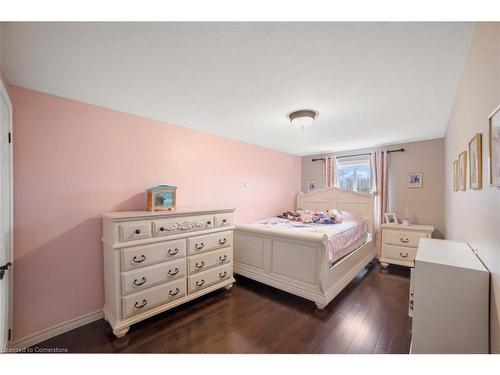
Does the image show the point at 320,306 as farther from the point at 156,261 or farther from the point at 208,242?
the point at 156,261

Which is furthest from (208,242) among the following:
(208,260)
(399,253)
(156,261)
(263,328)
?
(399,253)

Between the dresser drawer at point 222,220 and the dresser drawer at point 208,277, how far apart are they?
1.69 feet

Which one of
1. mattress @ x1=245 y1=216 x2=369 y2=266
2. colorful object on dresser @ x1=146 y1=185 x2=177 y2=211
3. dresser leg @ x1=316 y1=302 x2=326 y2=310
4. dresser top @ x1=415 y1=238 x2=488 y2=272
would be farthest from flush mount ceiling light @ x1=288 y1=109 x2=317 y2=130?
dresser leg @ x1=316 y1=302 x2=326 y2=310

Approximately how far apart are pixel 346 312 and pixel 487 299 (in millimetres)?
1350

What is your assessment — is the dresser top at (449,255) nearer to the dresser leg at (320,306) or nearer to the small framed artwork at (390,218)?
the dresser leg at (320,306)

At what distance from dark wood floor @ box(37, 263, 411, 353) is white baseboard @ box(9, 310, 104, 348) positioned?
0.17 ft

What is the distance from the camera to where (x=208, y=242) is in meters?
2.34

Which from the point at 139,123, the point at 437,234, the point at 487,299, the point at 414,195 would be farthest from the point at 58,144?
the point at 437,234

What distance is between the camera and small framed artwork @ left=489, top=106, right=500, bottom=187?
2.65 feet

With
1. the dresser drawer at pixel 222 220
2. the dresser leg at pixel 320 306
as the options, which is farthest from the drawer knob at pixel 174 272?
the dresser leg at pixel 320 306

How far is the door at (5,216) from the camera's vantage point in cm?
133

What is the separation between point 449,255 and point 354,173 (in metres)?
3.36
